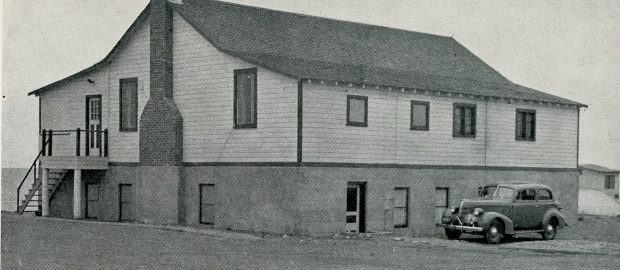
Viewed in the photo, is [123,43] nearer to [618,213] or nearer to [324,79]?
[324,79]

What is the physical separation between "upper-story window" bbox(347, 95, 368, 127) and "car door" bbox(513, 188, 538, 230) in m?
5.54

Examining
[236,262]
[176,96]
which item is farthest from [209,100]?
[236,262]

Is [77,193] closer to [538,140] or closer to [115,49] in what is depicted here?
[115,49]

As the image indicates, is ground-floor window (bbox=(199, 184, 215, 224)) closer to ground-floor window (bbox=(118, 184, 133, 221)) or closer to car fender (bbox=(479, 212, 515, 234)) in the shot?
ground-floor window (bbox=(118, 184, 133, 221))

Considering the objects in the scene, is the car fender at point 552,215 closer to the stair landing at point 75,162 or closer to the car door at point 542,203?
the car door at point 542,203

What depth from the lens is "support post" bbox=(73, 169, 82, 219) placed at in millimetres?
33844

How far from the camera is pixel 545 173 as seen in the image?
36.7m

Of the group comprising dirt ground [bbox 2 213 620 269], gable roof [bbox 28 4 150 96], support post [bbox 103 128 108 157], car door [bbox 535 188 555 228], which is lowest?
dirt ground [bbox 2 213 620 269]

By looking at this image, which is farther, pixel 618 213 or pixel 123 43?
pixel 618 213

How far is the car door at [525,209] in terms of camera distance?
28.2 meters

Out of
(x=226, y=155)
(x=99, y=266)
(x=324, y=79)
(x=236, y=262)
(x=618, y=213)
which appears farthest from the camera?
(x=618, y=213)

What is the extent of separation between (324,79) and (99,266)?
38.9 feet

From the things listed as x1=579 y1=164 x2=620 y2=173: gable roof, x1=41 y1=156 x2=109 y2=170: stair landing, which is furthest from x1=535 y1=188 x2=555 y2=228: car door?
x1=579 y1=164 x2=620 y2=173: gable roof

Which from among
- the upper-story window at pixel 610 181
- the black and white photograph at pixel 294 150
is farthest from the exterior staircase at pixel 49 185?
the upper-story window at pixel 610 181
